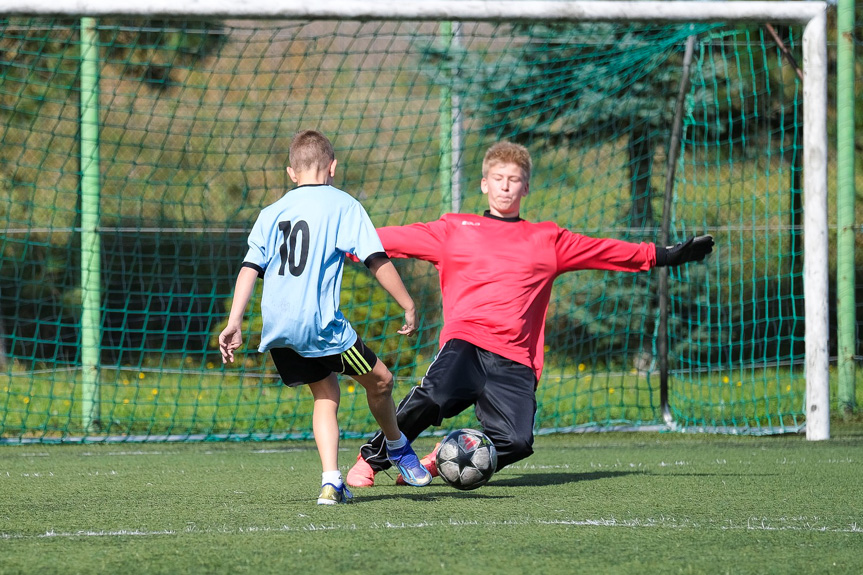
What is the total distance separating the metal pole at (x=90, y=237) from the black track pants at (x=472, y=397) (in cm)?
361

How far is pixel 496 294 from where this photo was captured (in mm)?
4758

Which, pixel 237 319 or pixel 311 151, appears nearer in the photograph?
pixel 237 319

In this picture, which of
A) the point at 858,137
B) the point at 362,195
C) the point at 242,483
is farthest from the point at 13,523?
the point at 858,137

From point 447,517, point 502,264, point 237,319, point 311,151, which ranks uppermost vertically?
point 311,151

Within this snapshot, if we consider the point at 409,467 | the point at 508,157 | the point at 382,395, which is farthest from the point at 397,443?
the point at 508,157

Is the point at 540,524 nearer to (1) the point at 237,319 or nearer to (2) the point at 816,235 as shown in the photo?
(1) the point at 237,319

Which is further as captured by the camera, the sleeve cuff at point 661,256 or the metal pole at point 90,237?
the metal pole at point 90,237

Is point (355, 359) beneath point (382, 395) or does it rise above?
above

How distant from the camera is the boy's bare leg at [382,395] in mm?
4004

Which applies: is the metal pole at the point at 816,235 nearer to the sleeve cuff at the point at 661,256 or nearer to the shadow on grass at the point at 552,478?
the shadow on grass at the point at 552,478

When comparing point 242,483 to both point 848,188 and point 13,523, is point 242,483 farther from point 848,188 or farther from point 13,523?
point 848,188

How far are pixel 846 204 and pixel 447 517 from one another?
499 cm

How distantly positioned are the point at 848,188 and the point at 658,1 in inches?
78.9

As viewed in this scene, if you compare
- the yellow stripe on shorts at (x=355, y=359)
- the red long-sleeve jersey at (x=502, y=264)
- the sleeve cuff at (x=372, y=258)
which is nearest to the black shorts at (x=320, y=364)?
the yellow stripe on shorts at (x=355, y=359)
